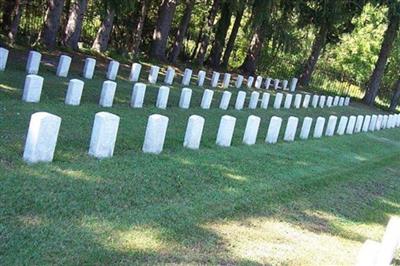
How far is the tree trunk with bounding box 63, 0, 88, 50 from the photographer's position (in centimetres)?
1979

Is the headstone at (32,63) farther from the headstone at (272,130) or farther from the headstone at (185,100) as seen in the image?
the headstone at (272,130)

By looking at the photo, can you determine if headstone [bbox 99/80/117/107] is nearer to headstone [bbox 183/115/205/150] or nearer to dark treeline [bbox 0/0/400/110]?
headstone [bbox 183/115/205/150]

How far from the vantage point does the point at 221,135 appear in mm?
10164

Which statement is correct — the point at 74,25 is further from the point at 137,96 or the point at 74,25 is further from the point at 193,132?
the point at 193,132

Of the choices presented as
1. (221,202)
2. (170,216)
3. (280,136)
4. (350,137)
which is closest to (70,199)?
(170,216)

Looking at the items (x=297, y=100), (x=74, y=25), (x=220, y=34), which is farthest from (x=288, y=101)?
(x=220, y=34)

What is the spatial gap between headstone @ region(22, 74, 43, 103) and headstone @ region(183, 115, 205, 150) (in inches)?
121

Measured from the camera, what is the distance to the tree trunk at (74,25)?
1979 centimetres

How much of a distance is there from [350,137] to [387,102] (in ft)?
88.3

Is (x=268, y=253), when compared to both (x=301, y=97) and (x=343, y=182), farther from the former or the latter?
(x=301, y=97)

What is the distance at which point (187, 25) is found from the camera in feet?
85.1

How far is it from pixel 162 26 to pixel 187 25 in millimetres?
2420

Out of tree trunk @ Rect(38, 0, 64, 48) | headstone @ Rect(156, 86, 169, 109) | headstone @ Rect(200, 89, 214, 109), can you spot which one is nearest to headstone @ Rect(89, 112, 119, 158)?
headstone @ Rect(156, 86, 169, 109)

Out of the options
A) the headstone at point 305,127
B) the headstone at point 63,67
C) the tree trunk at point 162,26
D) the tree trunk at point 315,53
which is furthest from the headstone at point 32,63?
the tree trunk at point 315,53
